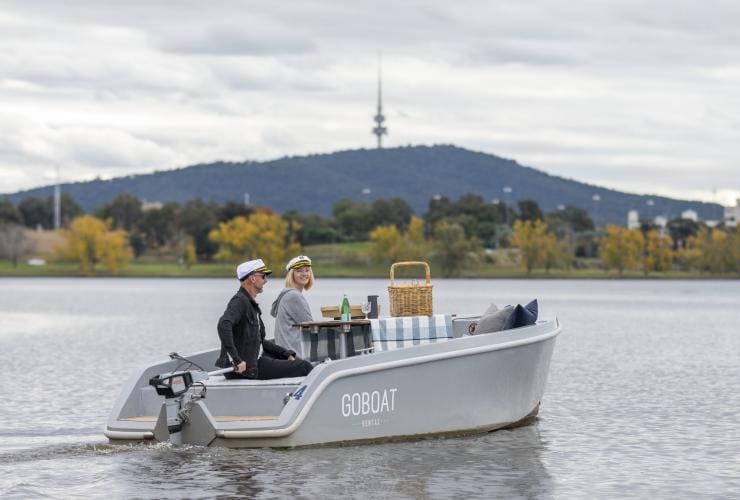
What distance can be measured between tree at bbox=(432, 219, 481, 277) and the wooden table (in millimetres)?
152133

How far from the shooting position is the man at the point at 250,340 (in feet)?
52.3

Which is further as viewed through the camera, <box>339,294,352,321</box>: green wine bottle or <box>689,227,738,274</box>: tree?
<box>689,227,738,274</box>: tree

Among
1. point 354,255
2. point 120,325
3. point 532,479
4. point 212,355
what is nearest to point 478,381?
point 532,479

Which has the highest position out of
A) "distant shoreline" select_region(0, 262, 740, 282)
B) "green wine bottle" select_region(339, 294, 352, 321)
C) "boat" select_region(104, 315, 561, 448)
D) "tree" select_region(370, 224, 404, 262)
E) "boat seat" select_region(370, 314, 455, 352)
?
"tree" select_region(370, 224, 404, 262)

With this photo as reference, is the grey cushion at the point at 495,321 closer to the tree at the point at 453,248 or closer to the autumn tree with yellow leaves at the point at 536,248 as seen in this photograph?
the tree at the point at 453,248

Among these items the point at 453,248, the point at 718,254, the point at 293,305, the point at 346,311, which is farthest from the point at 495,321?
the point at 718,254

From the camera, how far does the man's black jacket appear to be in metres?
15.9

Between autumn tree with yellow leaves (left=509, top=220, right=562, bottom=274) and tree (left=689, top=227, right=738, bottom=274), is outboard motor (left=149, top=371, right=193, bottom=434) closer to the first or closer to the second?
autumn tree with yellow leaves (left=509, top=220, right=562, bottom=274)

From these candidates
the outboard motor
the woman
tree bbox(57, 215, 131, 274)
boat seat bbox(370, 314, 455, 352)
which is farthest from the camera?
tree bbox(57, 215, 131, 274)

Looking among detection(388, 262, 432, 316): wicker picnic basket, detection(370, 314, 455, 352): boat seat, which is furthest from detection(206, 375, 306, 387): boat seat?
detection(388, 262, 432, 316): wicker picnic basket

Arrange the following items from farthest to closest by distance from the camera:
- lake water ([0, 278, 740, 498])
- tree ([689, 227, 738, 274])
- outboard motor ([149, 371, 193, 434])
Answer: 1. tree ([689, 227, 738, 274])
2. outboard motor ([149, 371, 193, 434])
3. lake water ([0, 278, 740, 498])

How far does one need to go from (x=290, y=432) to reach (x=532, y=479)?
2.66 meters

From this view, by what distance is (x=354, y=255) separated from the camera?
605 ft

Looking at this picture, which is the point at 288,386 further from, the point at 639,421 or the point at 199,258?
the point at 199,258
